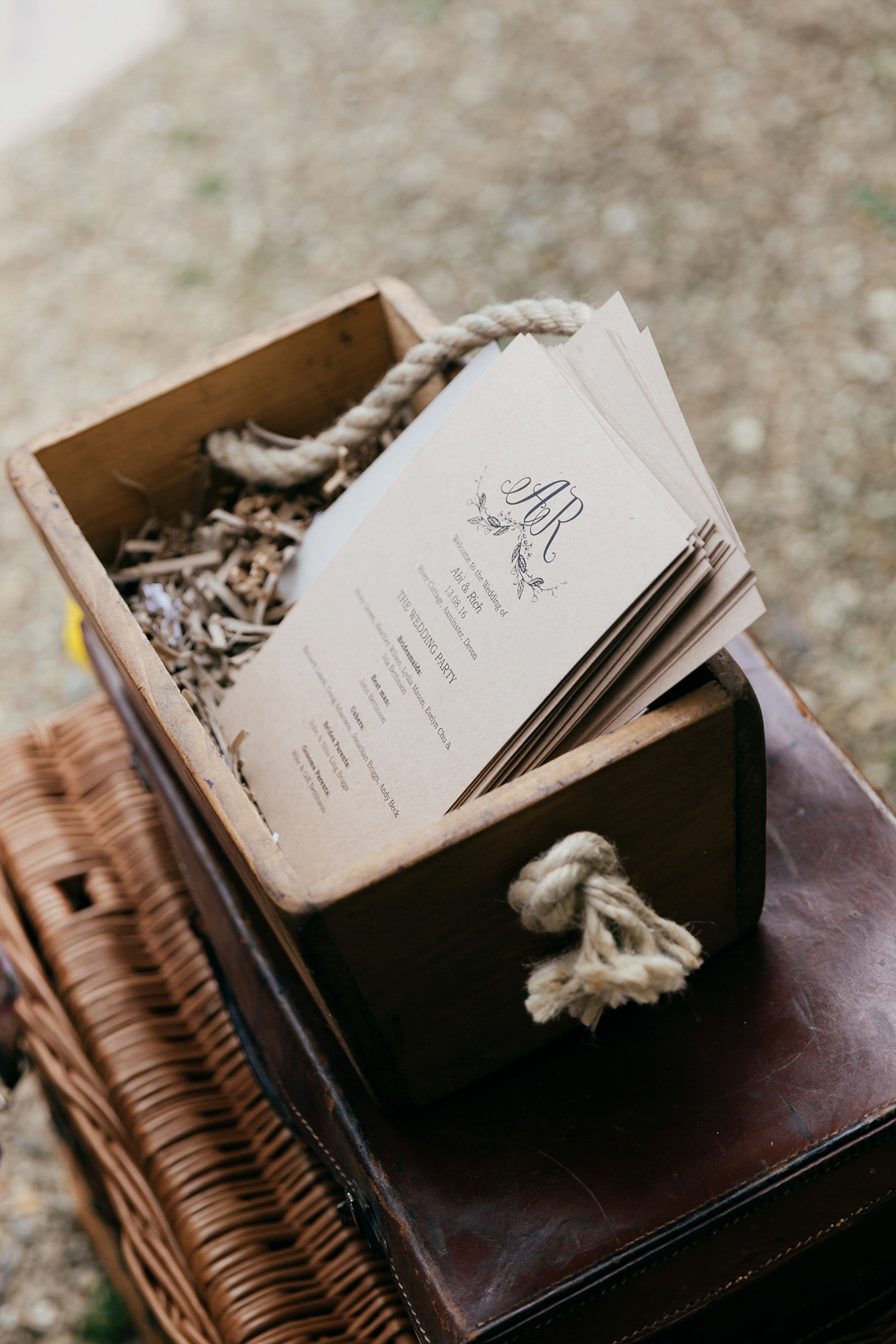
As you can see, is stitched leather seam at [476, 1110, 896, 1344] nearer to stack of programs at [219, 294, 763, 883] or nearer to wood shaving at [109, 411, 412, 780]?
stack of programs at [219, 294, 763, 883]

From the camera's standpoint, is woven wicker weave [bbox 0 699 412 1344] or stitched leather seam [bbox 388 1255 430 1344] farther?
woven wicker weave [bbox 0 699 412 1344]

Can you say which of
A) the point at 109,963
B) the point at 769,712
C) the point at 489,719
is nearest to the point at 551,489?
the point at 489,719

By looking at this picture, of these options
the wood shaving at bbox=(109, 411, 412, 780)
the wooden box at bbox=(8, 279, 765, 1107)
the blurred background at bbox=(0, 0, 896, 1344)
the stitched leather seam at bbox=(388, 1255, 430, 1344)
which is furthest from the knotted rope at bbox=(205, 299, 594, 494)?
the blurred background at bbox=(0, 0, 896, 1344)

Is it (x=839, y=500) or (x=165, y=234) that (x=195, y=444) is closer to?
(x=839, y=500)

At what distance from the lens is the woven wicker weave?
94cm

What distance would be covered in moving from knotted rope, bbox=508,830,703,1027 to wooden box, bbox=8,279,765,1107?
3 centimetres

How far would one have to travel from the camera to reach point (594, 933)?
2.12ft

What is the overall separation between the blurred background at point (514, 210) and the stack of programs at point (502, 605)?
1055mm

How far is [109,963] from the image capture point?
1.12m

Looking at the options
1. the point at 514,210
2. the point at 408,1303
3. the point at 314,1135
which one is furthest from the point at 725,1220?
the point at 514,210

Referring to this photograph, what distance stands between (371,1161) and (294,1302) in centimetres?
23

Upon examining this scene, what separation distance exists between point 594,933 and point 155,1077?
0.59 metres

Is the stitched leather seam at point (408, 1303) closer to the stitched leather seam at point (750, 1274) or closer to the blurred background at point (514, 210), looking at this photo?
the stitched leather seam at point (750, 1274)

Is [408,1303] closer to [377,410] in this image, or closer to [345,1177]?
[345,1177]
